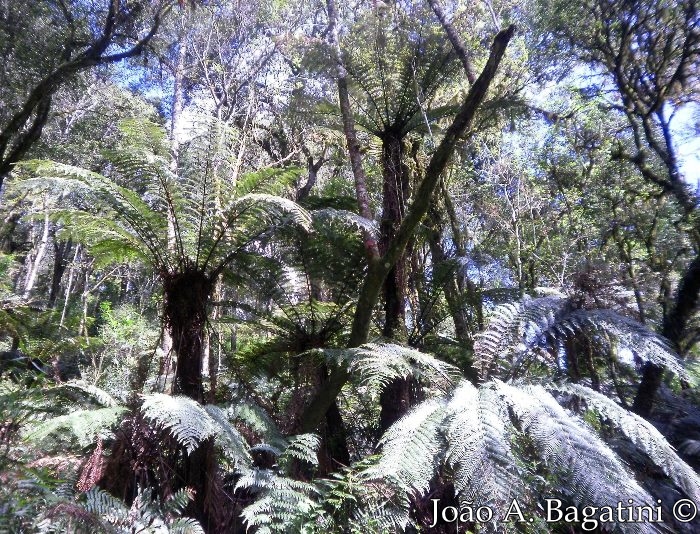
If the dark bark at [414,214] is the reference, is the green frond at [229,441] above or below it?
below

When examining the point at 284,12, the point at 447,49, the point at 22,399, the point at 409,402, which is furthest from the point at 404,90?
the point at 284,12

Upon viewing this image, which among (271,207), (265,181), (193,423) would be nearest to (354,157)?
(265,181)

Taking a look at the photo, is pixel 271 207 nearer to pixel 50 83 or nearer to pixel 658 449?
pixel 658 449

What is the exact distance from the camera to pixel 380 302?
4.70 meters

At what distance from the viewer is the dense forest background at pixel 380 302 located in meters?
2.52

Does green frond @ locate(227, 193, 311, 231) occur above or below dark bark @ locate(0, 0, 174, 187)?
below

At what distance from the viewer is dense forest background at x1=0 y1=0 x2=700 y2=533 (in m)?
2.52

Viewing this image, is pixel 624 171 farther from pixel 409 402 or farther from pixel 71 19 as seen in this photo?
pixel 71 19

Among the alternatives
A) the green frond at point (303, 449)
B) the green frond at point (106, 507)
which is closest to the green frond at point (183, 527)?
the green frond at point (106, 507)

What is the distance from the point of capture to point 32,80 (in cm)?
636

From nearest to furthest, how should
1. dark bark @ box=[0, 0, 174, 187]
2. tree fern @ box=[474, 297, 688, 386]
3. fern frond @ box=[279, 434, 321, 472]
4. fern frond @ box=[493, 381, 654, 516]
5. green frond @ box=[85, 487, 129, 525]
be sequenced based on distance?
fern frond @ box=[493, 381, 654, 516]
green frond @ box=[85, 487, 129, 525]
fern frond @ box=[279, 434, 321, 472]
tree fern @ box=[474, 297, 688, 386]
dark bark @ box=[0, 0, 174, 187]

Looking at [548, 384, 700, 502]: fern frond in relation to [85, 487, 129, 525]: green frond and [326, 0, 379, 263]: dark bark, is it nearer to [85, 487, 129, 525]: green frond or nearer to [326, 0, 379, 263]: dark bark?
[326, 0, 379, 263]: dark bark

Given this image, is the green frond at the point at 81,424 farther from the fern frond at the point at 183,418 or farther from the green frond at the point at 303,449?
the green frond at the point at 303,449

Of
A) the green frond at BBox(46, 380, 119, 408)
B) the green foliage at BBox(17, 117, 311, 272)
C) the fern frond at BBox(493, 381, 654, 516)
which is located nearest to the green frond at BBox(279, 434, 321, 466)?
the fern frond at BBox(493, 381, 654, 516)
